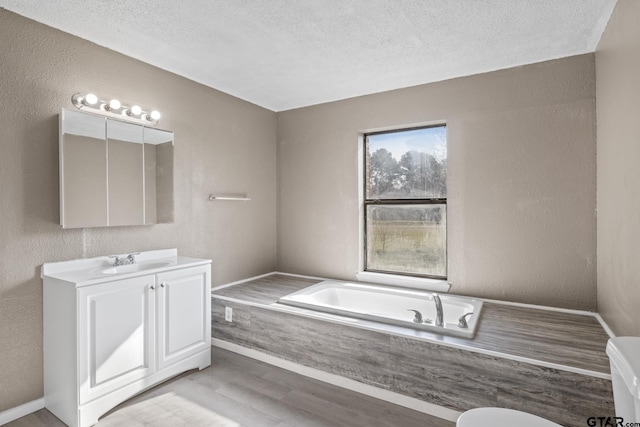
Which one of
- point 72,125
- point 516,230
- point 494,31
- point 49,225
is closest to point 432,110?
point 494,31

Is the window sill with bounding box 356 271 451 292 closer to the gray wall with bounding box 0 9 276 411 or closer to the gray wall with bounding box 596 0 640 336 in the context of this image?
the gray wall with bounding box 596 0 640 336

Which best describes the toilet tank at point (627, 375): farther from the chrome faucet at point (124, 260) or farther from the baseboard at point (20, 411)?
the baseboard at point (20, 411)

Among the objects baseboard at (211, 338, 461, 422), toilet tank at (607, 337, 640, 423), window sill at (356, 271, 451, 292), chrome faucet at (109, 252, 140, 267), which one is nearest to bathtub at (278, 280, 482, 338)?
window sill at (356, 271, 451, 292)

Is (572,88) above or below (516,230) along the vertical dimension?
above

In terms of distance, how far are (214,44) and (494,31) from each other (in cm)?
194

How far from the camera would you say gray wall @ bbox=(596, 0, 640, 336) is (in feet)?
5.48

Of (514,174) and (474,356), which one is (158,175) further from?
(514,174)

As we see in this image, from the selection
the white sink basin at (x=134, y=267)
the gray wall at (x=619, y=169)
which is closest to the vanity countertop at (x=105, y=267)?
the white sink basin at (x=134, y=267)

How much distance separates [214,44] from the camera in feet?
7.80

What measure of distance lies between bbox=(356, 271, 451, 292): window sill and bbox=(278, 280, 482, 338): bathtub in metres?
0.07

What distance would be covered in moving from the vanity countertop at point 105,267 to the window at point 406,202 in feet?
5.78

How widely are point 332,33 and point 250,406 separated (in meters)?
2.54

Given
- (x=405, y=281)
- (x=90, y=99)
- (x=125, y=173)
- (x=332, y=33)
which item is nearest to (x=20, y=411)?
(x=125, y=173)

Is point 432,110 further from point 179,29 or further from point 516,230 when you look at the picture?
point 179,29
